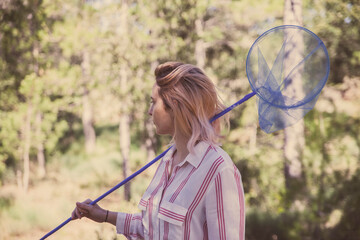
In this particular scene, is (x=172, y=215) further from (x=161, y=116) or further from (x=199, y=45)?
(x=199, y=45)

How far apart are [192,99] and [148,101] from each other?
7379 millimetres

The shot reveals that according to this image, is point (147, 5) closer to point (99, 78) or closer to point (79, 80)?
point (99, 78)

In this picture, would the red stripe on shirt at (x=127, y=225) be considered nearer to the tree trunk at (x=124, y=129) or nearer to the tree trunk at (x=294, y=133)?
the tree trunk at (x=294, y=133)

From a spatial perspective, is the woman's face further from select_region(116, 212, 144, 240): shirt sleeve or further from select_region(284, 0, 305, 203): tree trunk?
select_region(284, 0, 305, 203): tree trunk

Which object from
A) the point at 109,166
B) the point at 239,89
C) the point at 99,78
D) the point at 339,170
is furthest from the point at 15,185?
the point at 339,170

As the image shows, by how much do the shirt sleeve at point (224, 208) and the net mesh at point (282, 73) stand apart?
48cm

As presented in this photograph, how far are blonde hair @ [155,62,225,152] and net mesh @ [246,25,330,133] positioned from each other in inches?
11.3

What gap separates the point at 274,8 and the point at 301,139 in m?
7.21

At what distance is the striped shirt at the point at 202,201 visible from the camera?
1.40m

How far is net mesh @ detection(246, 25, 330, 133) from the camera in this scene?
1783 mm

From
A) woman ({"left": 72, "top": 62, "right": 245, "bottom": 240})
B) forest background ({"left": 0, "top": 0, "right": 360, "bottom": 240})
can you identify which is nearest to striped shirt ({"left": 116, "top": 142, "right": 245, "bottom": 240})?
woman ({"left": 72, "top": 62, "right": 245, "bottom": 240})

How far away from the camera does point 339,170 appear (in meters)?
4.26

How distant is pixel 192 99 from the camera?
159 centimetres

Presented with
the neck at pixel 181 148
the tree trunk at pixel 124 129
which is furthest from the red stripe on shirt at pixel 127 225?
the tree trunk at pixel 124 129
